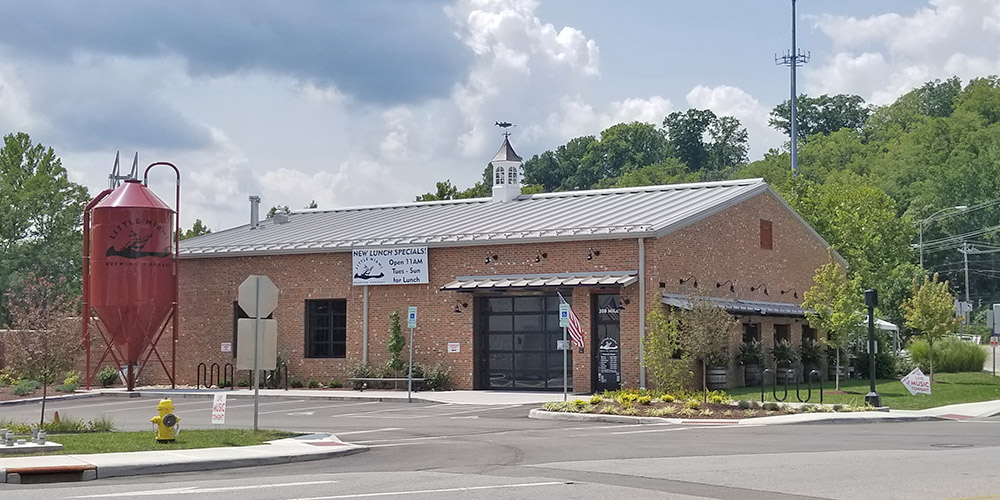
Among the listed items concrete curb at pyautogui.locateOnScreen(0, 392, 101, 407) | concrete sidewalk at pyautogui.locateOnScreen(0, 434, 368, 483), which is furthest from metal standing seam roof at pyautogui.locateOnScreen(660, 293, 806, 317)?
concrete curb at pyautogui.locateOnScreen(0, 392, 101, 407)

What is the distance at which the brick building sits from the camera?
34.3 m

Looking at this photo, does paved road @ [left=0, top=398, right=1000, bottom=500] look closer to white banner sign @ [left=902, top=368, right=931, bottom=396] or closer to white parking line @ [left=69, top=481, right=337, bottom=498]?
white parking line @ [left=69, top=481, right=337, bottom=498]

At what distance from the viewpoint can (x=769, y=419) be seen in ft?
83.6

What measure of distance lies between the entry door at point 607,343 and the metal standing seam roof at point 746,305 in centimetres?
157

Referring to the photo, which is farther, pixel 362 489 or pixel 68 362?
pixel 68 362

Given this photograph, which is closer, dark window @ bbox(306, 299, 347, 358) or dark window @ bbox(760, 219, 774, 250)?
dark window @ bbox(306, 299, 347, 358)

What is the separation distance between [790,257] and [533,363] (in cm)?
1216

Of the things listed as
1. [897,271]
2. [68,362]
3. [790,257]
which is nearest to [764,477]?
[68,362]

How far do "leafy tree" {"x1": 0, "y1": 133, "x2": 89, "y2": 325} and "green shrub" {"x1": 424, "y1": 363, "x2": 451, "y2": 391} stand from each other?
3557 centimetres

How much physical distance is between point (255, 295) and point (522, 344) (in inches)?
634

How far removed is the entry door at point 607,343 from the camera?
111ft

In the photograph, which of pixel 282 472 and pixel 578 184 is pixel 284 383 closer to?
pixel 282 472

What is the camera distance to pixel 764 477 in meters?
14.4

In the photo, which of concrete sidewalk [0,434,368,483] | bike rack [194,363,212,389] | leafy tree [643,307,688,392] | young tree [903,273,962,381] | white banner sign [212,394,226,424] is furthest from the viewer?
bike rack [194,363,212,389]
